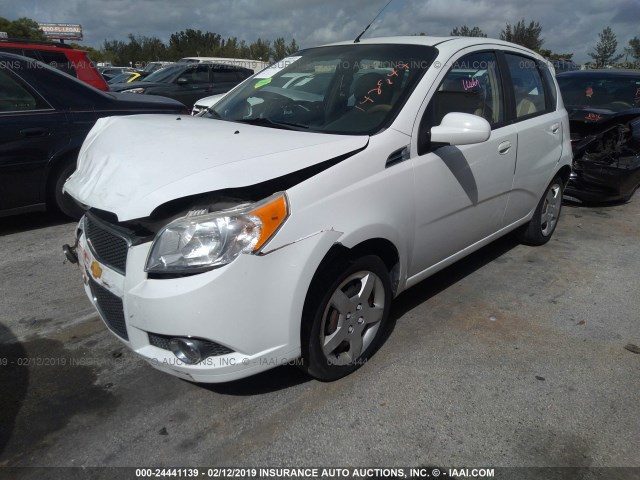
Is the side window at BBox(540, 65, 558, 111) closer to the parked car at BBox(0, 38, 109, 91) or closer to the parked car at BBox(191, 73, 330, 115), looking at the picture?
the parked car at BBox(191, 73, 330, 115)

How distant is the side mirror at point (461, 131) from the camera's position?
298 centimetres

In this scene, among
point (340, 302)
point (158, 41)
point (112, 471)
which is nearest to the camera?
point (112, 471)

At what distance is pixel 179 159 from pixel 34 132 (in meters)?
3.16

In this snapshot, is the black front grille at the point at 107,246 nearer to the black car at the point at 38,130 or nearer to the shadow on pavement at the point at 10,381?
the shadow on pavement at the point at 10,381

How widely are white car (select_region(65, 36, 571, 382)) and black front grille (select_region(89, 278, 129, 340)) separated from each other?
0.04 feet

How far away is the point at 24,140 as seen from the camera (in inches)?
188

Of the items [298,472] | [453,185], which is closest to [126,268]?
[298,472]

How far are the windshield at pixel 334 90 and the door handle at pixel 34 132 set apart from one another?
78.0 inches

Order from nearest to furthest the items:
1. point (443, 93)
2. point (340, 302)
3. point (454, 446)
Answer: point (454, 446) < point (340, 302) < point (443, 93)

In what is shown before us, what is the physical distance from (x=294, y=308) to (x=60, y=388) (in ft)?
4.57

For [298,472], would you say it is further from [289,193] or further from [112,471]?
[289,193]

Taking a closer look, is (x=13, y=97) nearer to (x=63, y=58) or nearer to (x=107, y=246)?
(x=107, y=246)

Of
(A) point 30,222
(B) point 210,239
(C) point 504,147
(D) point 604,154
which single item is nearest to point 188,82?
(A) point 30,222

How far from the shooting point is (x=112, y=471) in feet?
7.43
